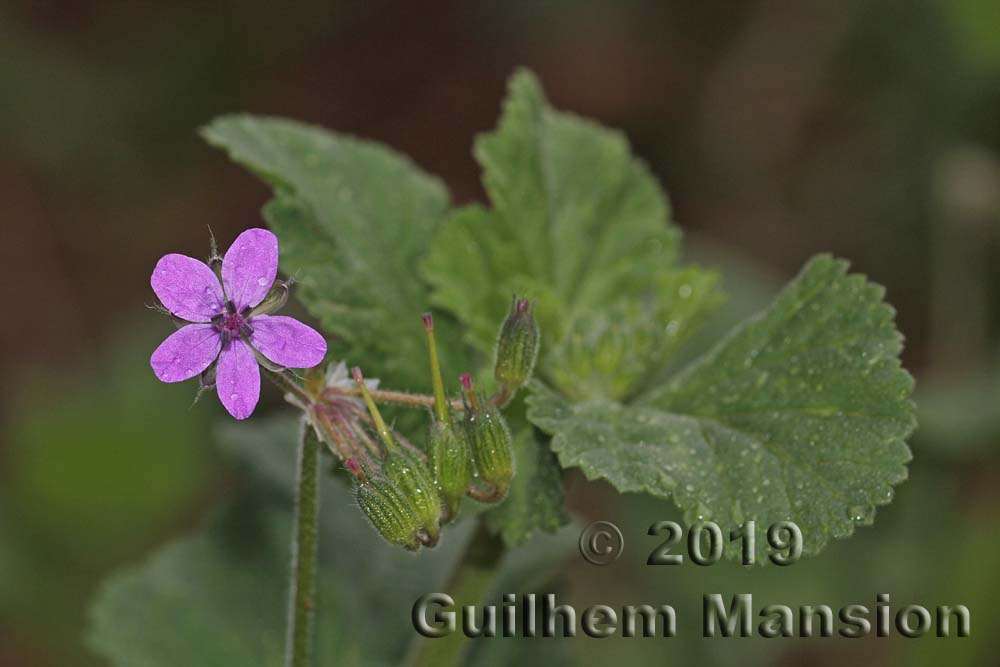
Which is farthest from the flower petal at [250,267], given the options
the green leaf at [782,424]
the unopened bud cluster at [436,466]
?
the green leaf at [782,424]

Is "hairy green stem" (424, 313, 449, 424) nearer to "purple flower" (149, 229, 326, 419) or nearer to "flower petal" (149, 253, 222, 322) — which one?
"purple flower" (149, 229, 326, 419)

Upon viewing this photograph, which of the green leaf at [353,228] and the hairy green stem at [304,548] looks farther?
the green leaf at [353,228]

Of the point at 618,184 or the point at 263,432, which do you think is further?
the point at 263,432

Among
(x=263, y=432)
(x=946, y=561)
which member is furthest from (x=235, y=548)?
(x=946, y=561)

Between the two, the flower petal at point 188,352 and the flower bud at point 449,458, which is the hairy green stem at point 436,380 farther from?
the flower petal at point 188,352

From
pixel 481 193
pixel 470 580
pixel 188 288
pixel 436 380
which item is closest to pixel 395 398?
pixel 436 380

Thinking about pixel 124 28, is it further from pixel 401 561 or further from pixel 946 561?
pixel 946 561

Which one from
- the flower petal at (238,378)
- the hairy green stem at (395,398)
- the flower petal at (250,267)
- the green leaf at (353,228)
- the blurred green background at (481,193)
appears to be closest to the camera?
the flower petal at (238,378)

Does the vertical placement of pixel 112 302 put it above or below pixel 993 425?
above
